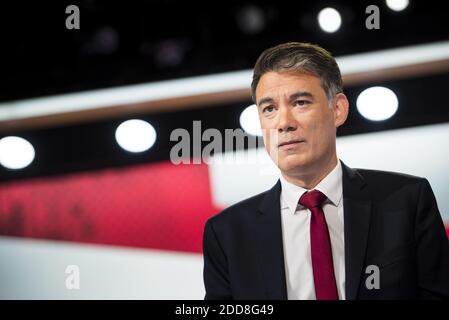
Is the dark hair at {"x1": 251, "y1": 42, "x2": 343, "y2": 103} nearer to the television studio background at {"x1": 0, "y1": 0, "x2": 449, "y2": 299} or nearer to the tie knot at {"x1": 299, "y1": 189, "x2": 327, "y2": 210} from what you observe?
the television studio background at {"x1": 0, "y1": 0, "x2": 449, "y2": 299}

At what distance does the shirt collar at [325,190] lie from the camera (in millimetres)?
2461

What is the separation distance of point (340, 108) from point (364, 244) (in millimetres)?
538

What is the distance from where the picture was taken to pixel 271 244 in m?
2.46

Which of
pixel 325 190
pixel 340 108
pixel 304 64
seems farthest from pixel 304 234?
pixel 304 64

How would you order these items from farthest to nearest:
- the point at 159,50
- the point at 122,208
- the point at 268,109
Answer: the point at 159,50
the point at 122,208
the point at 268,109

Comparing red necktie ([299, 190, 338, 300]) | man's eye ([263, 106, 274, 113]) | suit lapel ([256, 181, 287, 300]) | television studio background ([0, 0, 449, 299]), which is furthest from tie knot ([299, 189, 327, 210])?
man's eye ([263, 106, 274, 113])

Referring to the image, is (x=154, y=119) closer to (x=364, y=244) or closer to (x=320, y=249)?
(x=320, y=249)

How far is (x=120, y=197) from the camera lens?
9.21 feet

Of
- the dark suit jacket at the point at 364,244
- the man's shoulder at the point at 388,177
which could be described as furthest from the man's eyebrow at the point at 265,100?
the man's shoulder at the point at 388,177

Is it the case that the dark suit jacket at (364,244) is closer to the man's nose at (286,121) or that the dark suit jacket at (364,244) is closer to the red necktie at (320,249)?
the red necktie at (320,249)

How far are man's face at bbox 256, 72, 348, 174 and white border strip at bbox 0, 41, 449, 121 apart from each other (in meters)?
0.33
